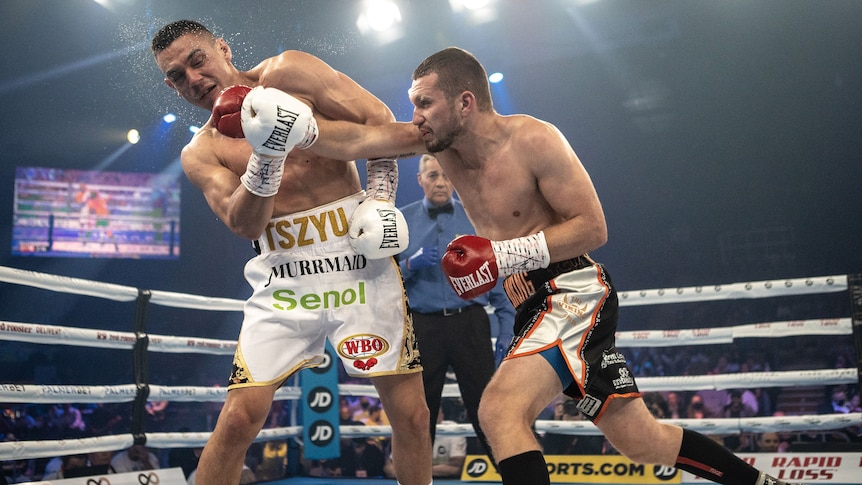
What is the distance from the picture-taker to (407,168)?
335 inches

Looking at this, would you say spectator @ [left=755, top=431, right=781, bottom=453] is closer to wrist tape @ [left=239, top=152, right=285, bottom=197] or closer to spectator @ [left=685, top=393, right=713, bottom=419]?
spectator @ [left=685, top=393, right=713, bottom=419]

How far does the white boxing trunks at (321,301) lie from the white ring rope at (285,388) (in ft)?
4.42

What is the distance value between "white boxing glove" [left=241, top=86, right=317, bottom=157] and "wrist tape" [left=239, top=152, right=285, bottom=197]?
31mm

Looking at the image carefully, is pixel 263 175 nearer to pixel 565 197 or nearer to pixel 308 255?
pixel 308 255

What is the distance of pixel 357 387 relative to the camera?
431 cm

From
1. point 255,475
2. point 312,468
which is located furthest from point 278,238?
point 312,468

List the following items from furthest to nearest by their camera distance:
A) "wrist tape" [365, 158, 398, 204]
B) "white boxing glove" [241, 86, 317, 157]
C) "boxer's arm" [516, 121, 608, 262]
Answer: "wrist tape" [365, 158, 398, 204] → "boxer's arm" [516, 121, 608, 262] → "white boxing glove" [241, 86, 317, 157]

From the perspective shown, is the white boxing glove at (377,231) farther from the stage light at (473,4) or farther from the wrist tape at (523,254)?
the stage light at (473,4)

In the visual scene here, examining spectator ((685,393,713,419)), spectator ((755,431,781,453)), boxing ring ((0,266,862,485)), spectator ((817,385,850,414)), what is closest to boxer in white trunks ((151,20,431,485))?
boxing ring ((0,266,862,485))

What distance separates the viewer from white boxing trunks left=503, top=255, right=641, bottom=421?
5.84 ft

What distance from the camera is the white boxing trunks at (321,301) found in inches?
75.5

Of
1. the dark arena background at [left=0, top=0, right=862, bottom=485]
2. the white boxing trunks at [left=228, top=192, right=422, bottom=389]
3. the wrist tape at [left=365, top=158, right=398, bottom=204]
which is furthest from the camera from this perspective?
the dark arena background at [left=0, top=0, right=862, bottom=485]

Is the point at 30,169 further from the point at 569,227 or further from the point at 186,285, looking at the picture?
the point at 569,227

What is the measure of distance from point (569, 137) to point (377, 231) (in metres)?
7.06
